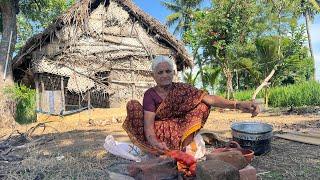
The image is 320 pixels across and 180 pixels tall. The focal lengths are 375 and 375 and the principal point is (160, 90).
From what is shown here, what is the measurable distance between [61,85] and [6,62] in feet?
7.74

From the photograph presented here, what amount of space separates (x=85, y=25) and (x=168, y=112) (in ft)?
30.9

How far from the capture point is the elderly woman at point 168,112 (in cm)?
350

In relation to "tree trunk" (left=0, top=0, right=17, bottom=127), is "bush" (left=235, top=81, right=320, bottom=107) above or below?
below

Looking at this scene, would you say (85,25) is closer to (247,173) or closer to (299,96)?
(299,96)

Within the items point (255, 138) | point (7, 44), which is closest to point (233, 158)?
point (255, 138)

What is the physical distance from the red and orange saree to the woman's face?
11 cm

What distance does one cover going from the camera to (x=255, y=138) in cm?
422

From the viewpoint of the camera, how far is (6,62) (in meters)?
10.7

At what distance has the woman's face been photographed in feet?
11.4

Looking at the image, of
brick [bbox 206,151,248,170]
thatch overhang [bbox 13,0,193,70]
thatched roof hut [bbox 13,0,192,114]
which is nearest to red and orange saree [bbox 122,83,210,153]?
brick [bbox 206,151,248,170]

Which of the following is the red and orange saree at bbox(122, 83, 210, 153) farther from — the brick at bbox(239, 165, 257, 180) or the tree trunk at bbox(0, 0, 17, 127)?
the tree trunk at bbox(0, 0, 17, 127)

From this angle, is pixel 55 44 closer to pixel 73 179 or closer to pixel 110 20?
pixel 110 20

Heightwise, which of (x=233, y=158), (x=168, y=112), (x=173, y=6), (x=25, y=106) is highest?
(x=173, y=6)

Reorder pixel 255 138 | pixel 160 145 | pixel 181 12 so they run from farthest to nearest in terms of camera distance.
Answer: pixel 181 12 → pixel 255 138 → pixel 160 145
